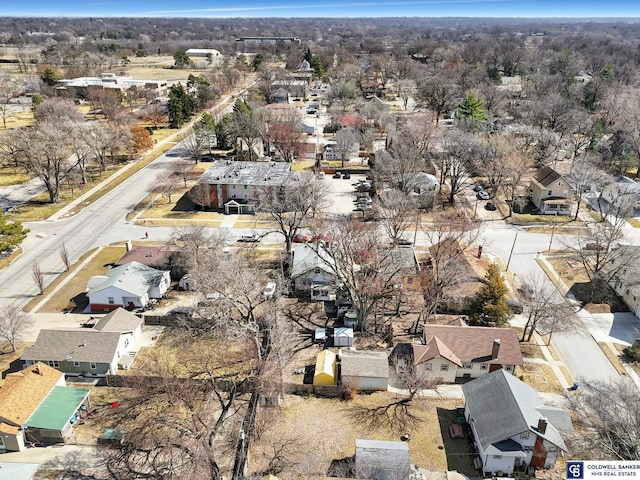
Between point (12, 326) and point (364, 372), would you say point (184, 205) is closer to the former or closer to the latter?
point (12, 326)

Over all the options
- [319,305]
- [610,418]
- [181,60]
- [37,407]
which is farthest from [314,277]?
[181,60]

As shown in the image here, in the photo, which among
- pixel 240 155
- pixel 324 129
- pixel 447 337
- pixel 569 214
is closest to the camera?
pixel 447 337

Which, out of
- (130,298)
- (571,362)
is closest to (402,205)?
(571,362)

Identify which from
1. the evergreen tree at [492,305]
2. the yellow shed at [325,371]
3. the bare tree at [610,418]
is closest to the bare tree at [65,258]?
the yellow shed at [325,371]

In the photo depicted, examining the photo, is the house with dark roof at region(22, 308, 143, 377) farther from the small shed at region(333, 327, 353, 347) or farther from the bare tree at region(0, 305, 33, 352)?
the small shed at region(333, 327, 353, 347)

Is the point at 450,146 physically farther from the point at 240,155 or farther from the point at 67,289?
the point at 67,289
